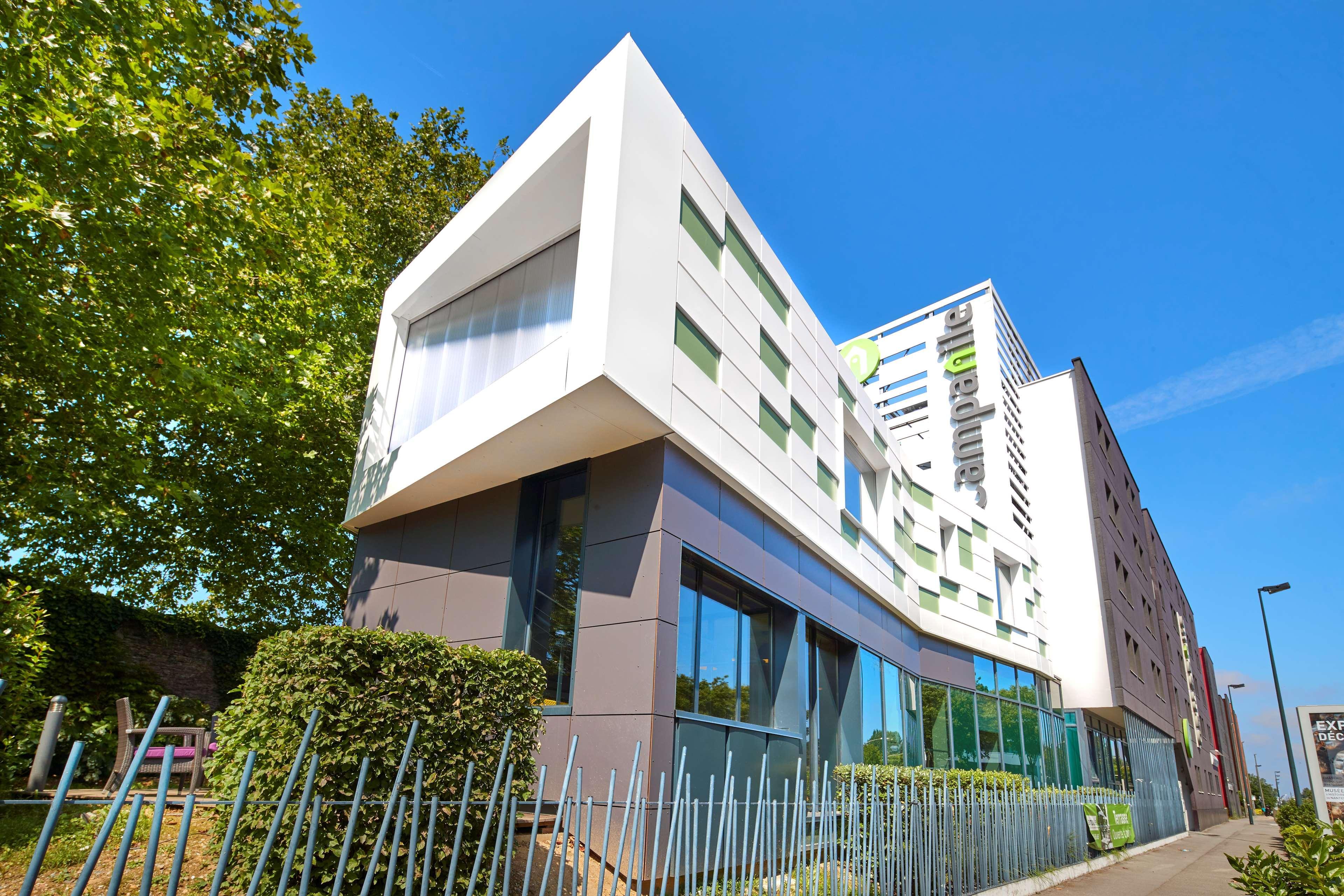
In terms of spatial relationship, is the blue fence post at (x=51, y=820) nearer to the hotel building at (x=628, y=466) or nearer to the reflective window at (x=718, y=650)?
the hotel building at (x=628, y=466)

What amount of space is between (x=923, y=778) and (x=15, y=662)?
32.0 ft

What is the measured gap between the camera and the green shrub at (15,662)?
668cm

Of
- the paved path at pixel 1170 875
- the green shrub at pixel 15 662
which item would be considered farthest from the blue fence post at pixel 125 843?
the paved path at pixel 1170 875

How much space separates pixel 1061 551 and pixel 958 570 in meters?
9.82

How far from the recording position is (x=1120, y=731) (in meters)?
31.2

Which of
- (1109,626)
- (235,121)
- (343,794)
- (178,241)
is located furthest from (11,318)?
(1109,626)

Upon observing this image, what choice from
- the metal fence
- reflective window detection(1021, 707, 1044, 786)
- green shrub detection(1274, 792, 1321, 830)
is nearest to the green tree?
green shrub detection(1274, 792, 1321, 830)

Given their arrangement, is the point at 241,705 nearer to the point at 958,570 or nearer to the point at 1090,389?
the point at 958,570

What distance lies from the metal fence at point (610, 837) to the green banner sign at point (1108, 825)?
429 cm

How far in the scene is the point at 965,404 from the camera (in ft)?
100

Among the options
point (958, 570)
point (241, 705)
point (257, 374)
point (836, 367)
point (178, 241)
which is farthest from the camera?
point (958, 570)

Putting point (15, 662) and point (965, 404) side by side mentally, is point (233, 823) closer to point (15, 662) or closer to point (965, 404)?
point (15, 662)

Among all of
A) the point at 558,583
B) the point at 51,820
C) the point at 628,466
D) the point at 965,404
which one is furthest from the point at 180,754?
the point at 965,404

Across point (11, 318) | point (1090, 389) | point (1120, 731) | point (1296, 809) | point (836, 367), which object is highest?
point (1090, 389)
